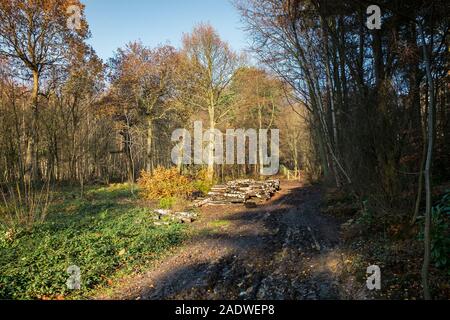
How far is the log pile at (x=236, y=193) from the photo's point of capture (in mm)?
14621

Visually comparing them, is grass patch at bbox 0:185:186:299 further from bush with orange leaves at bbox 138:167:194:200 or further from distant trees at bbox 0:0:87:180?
distant trees at bbox 0:0:87:180

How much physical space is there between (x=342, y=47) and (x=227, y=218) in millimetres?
6755

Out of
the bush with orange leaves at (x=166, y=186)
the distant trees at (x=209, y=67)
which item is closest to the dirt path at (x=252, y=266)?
the bush with orange leaves at (x=166, y=186)

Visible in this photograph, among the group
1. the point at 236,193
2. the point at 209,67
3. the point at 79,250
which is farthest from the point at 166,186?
the point at 209,67

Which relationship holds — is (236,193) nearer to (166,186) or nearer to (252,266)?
(166,186)

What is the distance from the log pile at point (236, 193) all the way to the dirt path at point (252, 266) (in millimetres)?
4474

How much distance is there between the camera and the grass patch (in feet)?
17.5

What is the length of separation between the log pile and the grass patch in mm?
4114

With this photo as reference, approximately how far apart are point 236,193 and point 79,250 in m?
9.21

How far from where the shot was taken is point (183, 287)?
522cm

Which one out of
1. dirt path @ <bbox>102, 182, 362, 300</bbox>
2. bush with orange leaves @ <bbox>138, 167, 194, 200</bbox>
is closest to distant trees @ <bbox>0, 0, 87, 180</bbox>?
bush with orange leaves @ <bbox>138, 167, 194, 200</bbox>

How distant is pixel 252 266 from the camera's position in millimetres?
6078
